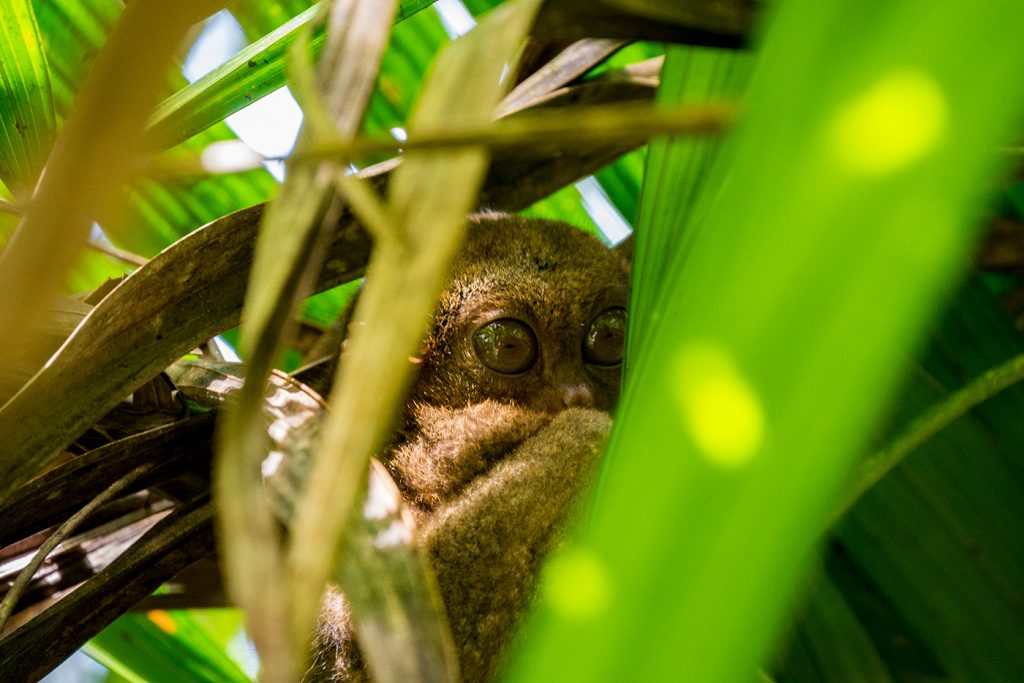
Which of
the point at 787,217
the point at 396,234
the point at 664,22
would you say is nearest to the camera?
the point at 787,217

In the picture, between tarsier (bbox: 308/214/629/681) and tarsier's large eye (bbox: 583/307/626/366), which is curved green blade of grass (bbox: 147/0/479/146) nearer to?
tarsier (bbox: 308/214/629/681)

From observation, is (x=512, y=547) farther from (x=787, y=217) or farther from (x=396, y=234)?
(x=787, y=217)

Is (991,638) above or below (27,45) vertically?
below

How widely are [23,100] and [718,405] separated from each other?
1659 millimetres

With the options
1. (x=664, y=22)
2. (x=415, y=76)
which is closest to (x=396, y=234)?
(x=664, y=22)

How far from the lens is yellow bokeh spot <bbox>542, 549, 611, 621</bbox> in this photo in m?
0.41

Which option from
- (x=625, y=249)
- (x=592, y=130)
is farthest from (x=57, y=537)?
(x=625, y=249)

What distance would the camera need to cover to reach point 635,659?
0.40m

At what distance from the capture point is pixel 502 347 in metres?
2.46

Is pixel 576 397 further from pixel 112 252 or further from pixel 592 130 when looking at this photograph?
pixel 592 130

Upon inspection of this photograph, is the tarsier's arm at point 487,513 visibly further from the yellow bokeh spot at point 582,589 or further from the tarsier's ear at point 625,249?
the yellow bokeh spot at point 582,589

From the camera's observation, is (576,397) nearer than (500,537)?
No

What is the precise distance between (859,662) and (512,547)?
65 cm

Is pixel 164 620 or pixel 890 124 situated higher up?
pixel 890 124
